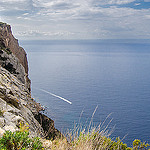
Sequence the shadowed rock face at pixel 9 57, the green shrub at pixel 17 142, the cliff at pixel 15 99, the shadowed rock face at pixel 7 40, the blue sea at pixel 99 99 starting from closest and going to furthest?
1. the green shrub at pixel 17 142
2. the cliff at pixel 15 99
3. the shadowed rock face at pixel 9 57
4. the shadowed rock face at pixel 7 40
5. the blue sea at pixel 99 99

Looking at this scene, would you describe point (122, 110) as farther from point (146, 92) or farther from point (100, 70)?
point (100, 70)

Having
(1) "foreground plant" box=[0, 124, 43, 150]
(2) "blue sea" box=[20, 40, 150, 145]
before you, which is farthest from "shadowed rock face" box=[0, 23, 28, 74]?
(2) "blue sea" box=[20, 40, 150, 145]

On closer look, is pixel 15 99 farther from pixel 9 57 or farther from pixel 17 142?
pixel 9 57

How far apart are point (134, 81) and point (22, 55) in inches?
3779

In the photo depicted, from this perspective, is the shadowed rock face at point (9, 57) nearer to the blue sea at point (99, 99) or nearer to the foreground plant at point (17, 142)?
the foreground plant at point (17, 142)

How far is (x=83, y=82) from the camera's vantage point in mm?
110250

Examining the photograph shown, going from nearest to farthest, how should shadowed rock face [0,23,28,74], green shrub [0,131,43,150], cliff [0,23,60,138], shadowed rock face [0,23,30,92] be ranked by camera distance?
green shrub [0,131,43,150], cliff [0,23,60,138], shadowed rock face [0,23,30,92], shadowed rock face [0,23,28,74]

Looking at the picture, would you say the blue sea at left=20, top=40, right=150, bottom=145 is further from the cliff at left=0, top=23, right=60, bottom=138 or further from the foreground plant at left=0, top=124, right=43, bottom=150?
the foreground plant at left=0, top=124, right=43, bottom=150

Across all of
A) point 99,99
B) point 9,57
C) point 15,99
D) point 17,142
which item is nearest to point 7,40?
point 9,57

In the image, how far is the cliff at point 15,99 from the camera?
8.29 meters

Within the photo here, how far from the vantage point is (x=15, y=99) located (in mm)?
11805

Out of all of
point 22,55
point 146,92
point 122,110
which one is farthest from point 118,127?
point 22,55

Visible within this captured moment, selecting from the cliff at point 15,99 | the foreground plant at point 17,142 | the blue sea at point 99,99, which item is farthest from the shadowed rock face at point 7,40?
the blue sea at point 99,99

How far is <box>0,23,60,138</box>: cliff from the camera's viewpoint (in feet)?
27.2
